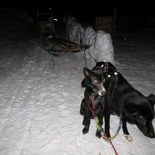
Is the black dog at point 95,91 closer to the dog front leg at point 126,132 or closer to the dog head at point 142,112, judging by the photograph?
the dog front leg at point 126,132

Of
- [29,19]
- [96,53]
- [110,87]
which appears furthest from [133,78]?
[29,19]

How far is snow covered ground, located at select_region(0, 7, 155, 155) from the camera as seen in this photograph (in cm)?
337

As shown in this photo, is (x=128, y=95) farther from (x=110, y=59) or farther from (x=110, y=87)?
(x=110, y=59)

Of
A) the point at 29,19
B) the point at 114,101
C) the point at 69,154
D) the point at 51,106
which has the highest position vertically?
the point at 29,19

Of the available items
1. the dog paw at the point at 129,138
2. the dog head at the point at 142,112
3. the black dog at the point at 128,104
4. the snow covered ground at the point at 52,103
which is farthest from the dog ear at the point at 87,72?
the dog paw at the point at 129,138

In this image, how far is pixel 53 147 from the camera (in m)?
3.36

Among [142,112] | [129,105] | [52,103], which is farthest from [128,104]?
[52,103]

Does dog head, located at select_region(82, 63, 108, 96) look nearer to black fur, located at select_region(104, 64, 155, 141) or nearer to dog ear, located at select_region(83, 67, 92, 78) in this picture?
dog ear, located at select_region(83, 67, 92, 78)

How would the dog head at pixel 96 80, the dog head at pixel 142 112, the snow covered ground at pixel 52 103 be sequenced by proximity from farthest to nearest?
the snow covered ground at pixel 52 103 → the dog head at pixel 96 80 → the dog head at pixel 142 112

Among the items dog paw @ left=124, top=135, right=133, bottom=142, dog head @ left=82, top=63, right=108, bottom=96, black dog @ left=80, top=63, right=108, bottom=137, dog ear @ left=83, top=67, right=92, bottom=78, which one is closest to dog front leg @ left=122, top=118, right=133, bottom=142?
dog paw @ left=124, top=135, right=133, bottom=142

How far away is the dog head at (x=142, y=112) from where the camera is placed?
109 inches

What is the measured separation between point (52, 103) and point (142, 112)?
251cm

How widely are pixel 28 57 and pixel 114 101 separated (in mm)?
5584

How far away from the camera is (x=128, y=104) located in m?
2.92
